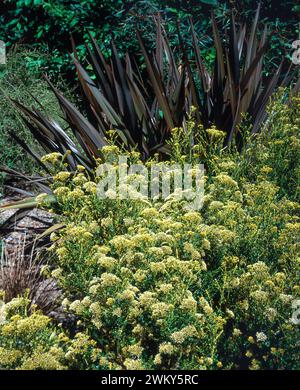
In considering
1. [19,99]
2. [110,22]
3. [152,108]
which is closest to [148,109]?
[152,108]

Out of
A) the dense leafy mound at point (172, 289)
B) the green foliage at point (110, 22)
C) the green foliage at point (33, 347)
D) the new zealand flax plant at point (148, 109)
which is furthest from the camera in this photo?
Answer: the green foliage at point (110, 22)

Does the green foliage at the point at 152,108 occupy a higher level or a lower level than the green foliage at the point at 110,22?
lower

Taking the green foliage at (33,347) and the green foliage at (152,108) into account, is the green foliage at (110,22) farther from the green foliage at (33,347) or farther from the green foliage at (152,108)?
the green foliage at (33,347)

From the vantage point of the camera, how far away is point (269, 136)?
422 centimetres

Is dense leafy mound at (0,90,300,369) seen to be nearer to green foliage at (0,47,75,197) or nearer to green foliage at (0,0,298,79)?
green foliage at (0,47,75,197)

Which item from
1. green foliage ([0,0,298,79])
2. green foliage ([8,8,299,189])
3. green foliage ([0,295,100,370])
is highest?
green foliage ([0,0,298,79])

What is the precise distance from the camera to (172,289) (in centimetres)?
253

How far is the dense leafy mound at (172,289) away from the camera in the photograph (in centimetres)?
245

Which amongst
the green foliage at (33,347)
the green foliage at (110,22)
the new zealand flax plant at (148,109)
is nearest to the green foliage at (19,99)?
the green foliage at (110,22)

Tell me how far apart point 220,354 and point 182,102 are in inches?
85.1

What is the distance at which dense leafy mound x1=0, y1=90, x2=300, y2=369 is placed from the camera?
2.45m

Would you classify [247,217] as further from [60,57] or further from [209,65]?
[60,57]

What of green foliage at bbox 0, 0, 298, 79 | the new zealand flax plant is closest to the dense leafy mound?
the new zealand flax plant
